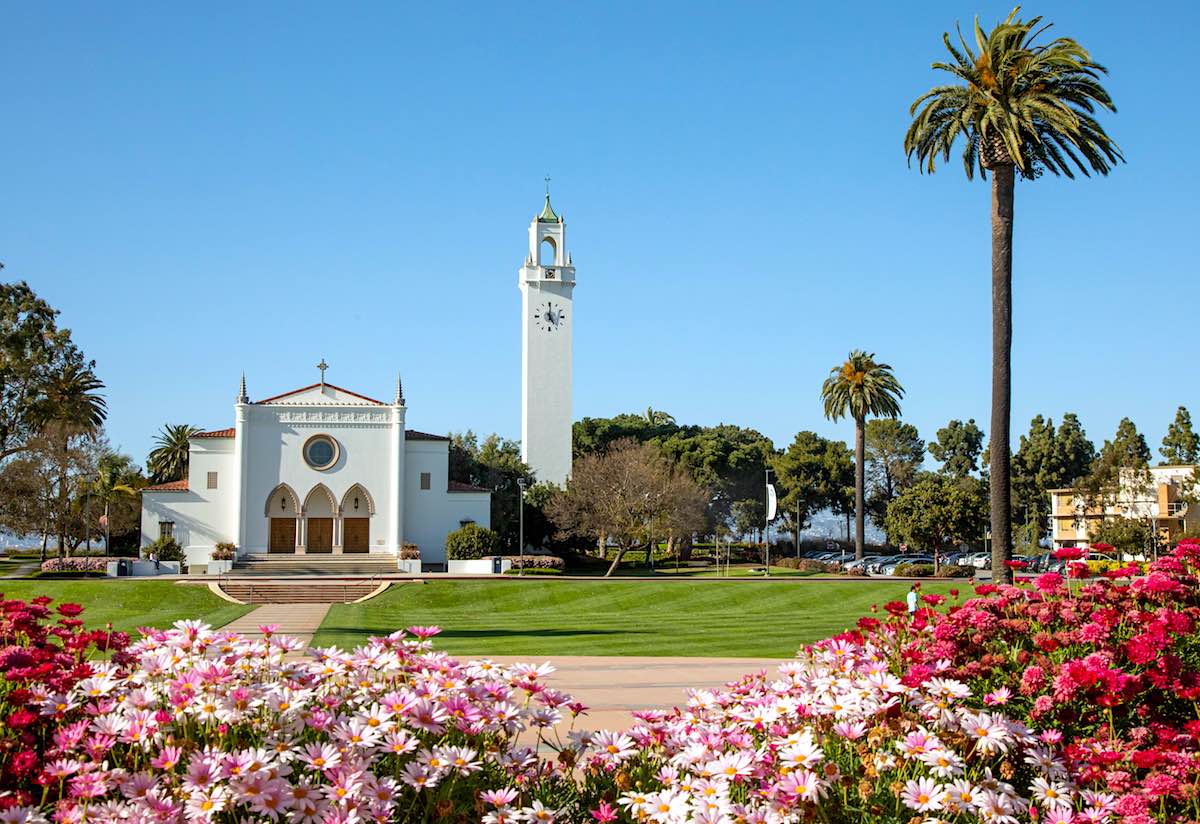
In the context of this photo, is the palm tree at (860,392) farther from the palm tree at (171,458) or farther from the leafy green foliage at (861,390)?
the palm tree at (171,458)

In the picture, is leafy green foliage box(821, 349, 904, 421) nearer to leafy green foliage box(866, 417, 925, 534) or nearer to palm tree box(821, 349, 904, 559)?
palm tree box(821, 349, 904, 559)

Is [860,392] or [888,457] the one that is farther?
[888,457]

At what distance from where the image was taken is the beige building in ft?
202

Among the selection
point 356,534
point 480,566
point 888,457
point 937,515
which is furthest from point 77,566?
point 888,457

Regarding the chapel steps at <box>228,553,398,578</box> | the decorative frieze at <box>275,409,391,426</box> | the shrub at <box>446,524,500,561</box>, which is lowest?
the chapel steps at <box>228,553,398,578</box>

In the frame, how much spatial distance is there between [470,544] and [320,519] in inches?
364

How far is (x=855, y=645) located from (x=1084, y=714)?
1421mm

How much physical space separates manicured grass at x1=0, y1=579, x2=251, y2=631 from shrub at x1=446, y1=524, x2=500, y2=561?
16.8m

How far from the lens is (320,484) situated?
61.3m

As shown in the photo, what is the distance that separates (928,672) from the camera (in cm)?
639

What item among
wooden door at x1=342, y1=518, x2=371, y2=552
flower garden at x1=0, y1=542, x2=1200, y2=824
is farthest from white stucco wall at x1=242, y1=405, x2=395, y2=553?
flower garden at x1=0, y1=542, x2=1200, y2=824

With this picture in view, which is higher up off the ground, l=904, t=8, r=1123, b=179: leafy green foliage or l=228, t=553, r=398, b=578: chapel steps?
l=904, t=8, r=1123, b=179: leafy green foliage

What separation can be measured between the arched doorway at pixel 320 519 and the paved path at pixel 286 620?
2241 cm

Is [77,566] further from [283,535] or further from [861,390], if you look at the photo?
[861,390]
